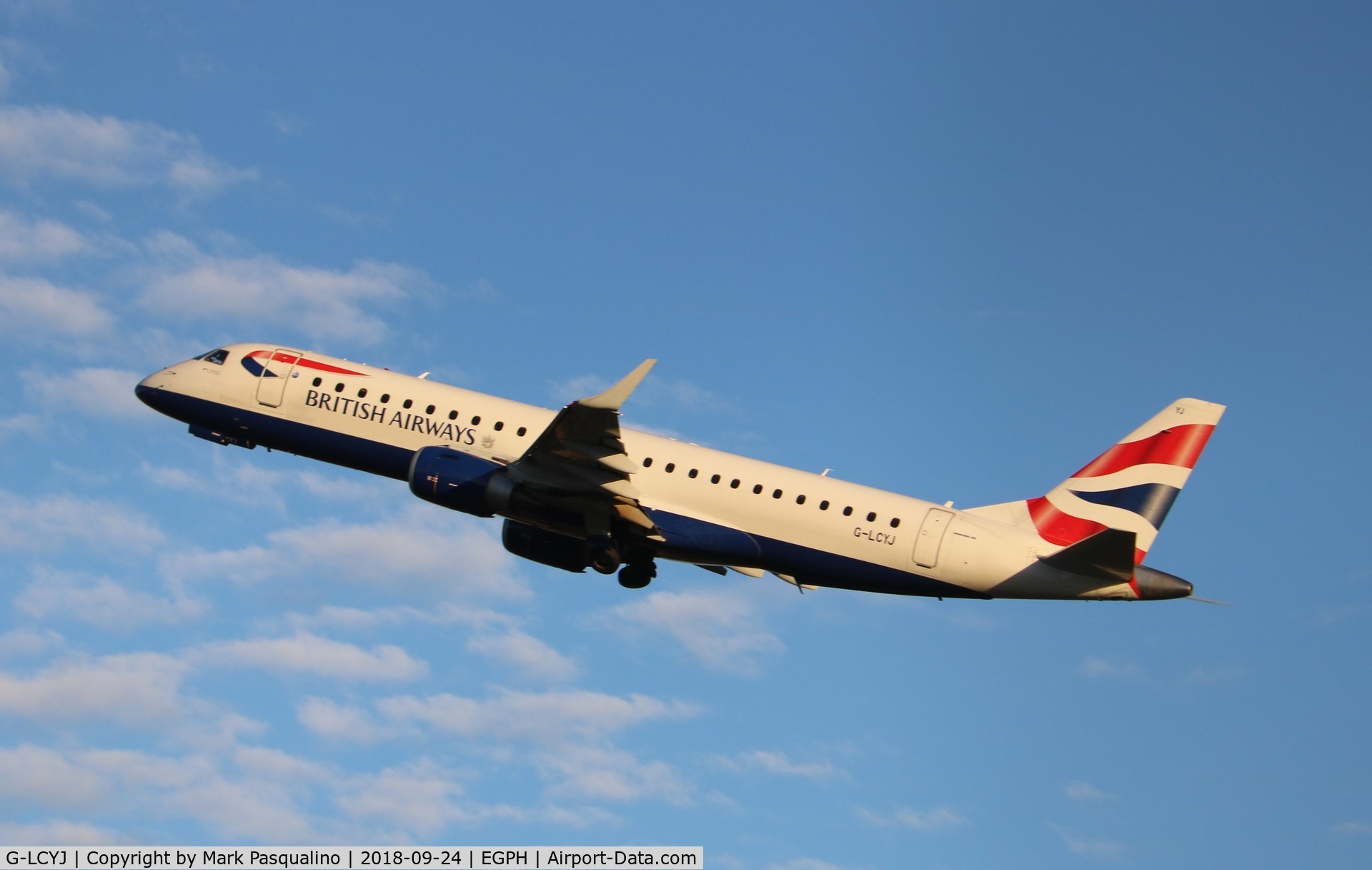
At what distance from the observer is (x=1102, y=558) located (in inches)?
1353

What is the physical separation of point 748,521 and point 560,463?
5.85 metres

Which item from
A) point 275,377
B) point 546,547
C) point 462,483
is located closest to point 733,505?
point 546,547

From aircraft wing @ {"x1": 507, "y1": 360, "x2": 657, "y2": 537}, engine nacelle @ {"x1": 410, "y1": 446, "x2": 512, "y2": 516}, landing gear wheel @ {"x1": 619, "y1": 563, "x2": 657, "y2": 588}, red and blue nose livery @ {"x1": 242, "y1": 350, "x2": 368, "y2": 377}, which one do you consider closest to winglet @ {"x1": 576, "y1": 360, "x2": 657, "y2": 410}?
aircraft wing @ {"x1": 507, "y1": 360, "x2": 657, "y2": 537}

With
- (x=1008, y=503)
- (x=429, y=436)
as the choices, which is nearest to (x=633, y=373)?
(x=429, y=436)

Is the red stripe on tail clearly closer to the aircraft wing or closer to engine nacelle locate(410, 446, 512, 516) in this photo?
the aircraft wing

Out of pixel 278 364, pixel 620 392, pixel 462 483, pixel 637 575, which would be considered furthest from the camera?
pixel 278 364

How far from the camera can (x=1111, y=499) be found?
1506 inches

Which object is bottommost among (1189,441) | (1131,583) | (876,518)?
(1131,583)

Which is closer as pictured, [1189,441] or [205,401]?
[1189,441]

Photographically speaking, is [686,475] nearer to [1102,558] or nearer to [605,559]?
[605,559]

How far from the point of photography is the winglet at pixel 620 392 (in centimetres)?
3328

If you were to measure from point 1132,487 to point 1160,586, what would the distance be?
4.49 m

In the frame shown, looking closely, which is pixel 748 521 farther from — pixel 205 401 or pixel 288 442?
pixel 205 401

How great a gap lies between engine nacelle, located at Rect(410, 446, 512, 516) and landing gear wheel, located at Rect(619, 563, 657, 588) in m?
4.99
